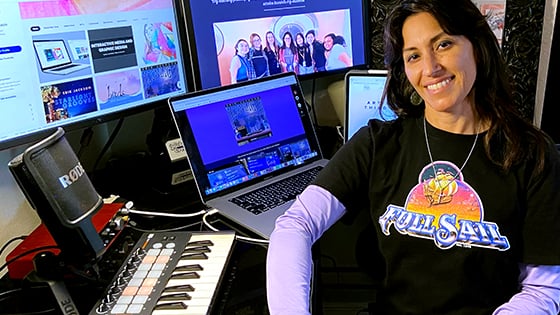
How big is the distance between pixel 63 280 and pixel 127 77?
1.77ft

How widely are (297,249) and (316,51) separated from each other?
33.6 inches

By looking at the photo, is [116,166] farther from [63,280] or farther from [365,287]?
[365,287]

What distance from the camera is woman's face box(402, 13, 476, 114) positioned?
98cm

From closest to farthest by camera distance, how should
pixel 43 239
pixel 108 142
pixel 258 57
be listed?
pixel 43 239 < pixel 108 142 < pixel 258 57

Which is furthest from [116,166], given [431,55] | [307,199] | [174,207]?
[431,55]

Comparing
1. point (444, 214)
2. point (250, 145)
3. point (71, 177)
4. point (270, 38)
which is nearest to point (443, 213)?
point (444, 214)

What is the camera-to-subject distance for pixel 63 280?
956mm

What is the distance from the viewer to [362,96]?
59.7 inches

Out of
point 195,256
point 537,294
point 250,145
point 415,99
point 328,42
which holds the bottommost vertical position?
point 537,294

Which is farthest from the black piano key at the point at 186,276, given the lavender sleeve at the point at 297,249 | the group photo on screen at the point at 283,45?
the group photo on screen at the point at 283,45

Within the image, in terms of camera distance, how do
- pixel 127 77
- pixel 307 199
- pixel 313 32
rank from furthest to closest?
pixel 313 32 < pixel 127 77 < pixel 307 199

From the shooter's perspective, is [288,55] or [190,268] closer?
[190,268]

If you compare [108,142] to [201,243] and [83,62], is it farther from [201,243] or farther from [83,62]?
[201,243]

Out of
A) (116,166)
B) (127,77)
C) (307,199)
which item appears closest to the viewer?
(307,199)
